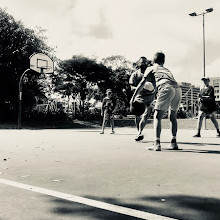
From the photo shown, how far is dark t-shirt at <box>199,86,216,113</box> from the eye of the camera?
33.5 ft

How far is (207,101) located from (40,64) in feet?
49.6

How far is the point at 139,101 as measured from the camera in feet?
26.2

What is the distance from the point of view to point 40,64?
74.2 ft

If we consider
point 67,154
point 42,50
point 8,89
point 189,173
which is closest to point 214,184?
point 189,173

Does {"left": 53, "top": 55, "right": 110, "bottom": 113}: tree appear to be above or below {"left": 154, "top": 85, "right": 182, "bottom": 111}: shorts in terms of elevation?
above

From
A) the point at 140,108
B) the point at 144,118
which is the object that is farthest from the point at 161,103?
the point at 140,108

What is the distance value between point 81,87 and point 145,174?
47213 millimetres

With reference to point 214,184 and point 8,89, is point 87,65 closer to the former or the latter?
point 8,89

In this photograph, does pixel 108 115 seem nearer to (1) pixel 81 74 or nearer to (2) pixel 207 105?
(2) pixel 207 105

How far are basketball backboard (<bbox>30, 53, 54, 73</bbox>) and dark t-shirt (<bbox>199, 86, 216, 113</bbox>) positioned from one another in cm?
1469

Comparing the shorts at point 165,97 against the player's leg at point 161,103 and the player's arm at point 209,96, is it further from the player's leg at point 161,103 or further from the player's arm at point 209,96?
the player's arm at point 209,96

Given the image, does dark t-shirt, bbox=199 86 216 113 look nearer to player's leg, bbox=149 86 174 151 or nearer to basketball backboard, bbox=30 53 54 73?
player's leg, bbox=149 86 174 151

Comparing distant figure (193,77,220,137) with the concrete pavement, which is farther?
distant figure (193,77,220,137)

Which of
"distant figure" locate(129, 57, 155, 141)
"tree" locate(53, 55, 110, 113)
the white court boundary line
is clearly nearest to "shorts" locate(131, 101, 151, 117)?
"distant figure" locate(129, 57, 155, 141)
